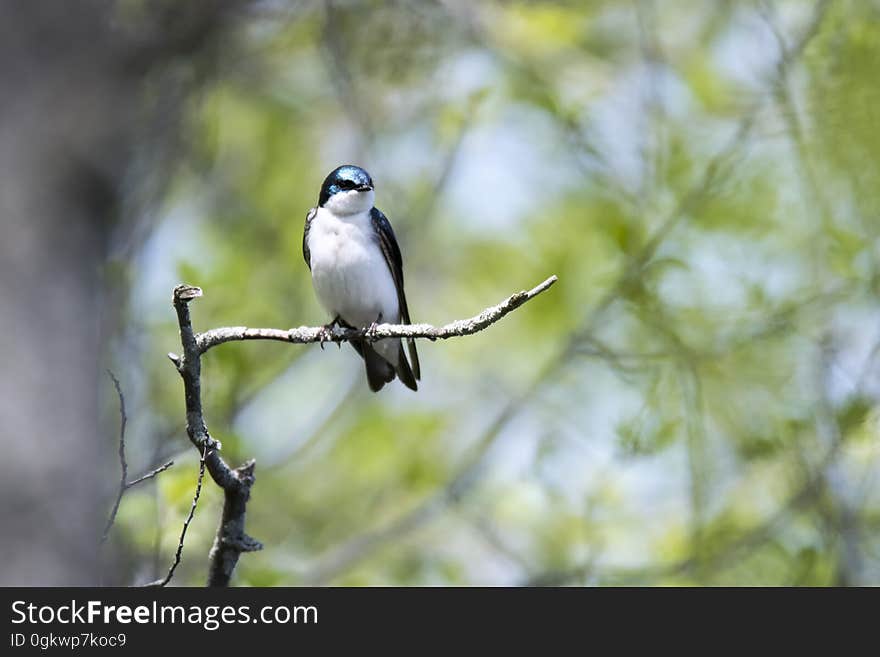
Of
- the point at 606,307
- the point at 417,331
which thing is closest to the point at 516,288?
the point at 606,307

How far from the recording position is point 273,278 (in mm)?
6281

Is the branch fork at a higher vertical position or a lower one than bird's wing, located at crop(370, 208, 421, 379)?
lower

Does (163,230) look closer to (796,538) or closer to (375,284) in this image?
(375,284)

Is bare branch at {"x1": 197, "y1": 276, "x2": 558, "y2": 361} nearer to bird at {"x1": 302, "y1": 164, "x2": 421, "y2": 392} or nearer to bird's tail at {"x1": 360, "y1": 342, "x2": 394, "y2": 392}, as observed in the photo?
bird at {"x1": 302, "y1": 164, "x2": 421, "y2": 392}

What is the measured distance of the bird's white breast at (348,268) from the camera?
4480 millimetres

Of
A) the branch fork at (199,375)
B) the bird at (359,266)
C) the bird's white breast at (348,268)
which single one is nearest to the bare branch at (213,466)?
the branch fork at (199,375)

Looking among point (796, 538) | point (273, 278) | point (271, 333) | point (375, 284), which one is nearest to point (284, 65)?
point (273, 278)

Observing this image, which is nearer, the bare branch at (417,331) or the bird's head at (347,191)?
the bare branch at (417,331)

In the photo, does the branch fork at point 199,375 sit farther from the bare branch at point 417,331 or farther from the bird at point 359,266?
the bird at point 359,266

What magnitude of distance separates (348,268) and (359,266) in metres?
0.05

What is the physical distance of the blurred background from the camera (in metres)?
3.68

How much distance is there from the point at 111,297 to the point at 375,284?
1070mm

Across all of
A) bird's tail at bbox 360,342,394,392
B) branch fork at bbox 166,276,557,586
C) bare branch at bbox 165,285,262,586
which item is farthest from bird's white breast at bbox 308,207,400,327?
bare branch at bbox 165,285,262,586

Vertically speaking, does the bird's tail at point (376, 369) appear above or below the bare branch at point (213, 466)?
above
